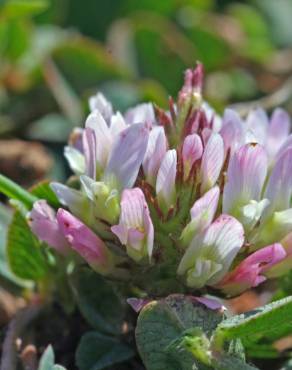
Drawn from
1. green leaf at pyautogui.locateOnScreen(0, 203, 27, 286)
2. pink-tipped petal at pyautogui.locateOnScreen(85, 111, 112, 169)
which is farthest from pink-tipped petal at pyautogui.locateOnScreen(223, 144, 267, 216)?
green leaf at pyautogui.locateOnScreen(0, 203, 27, 286)

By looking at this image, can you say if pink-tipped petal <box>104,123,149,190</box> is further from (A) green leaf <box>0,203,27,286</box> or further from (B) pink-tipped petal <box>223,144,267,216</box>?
(A) green leaf <box>0,203,27,286</box>

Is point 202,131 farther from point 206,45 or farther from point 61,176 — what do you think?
point 206,45

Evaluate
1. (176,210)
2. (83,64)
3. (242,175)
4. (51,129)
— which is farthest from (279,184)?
(83,64)

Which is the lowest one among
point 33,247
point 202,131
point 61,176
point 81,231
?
point 61,176

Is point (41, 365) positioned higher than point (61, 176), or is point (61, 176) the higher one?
point (41, 365)

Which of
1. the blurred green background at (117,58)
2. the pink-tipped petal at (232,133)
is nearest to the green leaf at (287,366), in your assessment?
the pink-tipped petal at (232,133)

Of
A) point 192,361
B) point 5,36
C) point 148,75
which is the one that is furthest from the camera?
point 148,75

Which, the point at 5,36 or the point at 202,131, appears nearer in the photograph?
the point at 202,131

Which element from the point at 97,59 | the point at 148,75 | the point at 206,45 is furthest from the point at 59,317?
the point at 206,45

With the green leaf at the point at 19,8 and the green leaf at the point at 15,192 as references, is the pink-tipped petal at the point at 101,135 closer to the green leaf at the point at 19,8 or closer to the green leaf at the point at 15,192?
the green leaf at the point at 15,192
